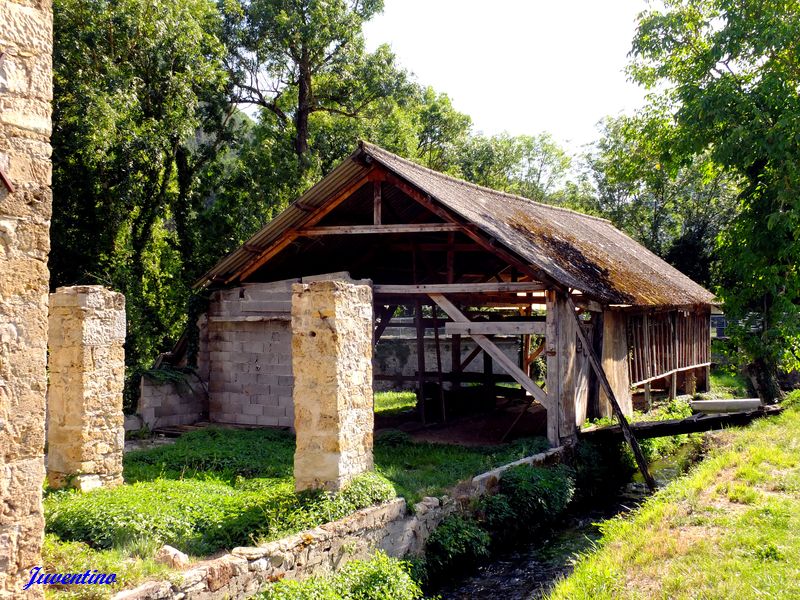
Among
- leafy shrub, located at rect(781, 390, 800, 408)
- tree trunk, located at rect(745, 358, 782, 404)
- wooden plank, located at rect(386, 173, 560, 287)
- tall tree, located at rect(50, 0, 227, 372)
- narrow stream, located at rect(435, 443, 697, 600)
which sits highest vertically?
tall tree, located at rect(50, 0, 227, 372)

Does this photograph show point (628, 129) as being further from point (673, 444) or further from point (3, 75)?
→ point (3, 75)

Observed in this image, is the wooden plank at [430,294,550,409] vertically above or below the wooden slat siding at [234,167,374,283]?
below

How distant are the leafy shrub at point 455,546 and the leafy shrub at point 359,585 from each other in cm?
85

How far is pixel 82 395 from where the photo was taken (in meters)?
9.29

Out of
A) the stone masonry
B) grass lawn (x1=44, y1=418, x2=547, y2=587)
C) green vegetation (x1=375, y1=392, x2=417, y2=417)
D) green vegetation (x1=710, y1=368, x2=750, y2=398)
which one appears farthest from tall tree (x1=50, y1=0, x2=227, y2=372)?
green vegetation (x1=710, y1=368, x2=750, y2=398)

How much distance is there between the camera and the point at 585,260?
15.4 m

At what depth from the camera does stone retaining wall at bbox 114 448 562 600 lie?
635cm

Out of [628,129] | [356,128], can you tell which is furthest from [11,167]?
[356,128]

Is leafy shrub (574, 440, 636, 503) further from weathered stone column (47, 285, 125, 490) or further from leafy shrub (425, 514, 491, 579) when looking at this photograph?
weathered stone column (47, 285, 125, 490)

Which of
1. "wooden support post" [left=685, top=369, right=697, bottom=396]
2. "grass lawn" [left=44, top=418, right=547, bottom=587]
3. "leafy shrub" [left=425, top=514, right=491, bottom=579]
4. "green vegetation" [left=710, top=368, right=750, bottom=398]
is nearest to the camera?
"grass lawn" [left=44, top=418, right=547, bottom=587]

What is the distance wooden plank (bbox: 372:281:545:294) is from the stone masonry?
9052 mm

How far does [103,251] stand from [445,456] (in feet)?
35.9

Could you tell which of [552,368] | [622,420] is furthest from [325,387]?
[622,420]

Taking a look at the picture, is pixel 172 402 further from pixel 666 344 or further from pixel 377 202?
pixel 666 344
